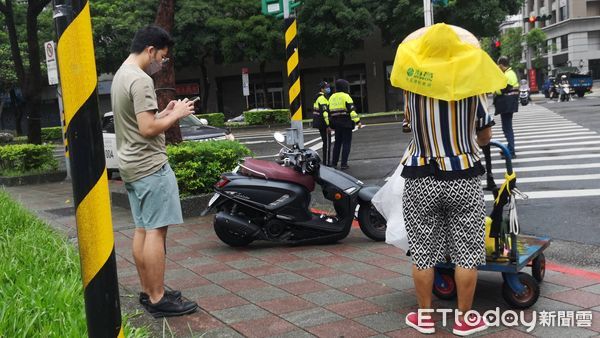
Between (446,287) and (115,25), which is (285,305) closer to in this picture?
(446,287)

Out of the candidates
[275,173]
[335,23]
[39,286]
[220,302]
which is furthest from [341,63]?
[39,286]

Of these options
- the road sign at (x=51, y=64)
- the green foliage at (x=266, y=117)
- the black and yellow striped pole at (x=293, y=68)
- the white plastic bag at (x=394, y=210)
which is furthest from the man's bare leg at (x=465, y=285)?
the green foliage at (x=266, y=117)

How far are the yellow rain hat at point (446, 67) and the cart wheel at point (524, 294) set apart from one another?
1.35 m

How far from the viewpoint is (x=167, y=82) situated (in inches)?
376

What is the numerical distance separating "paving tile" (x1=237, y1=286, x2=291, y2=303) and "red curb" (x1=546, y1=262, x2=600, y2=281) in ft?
7.36

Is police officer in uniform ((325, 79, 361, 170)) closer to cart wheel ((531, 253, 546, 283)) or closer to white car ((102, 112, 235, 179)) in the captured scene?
white car ((102, 112, 235, 179))

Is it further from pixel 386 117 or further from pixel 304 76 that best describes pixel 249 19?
pixel 386 117

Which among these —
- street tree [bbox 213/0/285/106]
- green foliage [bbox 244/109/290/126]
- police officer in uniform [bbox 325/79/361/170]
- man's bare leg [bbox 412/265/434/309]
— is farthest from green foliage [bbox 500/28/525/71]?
man's bare leg [bbox 412/265/434/309]

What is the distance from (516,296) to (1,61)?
3477 cm

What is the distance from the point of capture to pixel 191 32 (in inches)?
1420

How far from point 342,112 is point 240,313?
8349 millimetres

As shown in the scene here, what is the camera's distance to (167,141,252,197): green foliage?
8.09 metres

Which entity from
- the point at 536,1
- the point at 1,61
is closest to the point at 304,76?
the point at 1,61

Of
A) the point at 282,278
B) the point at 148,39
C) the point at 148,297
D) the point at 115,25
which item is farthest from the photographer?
the point at 115,25
